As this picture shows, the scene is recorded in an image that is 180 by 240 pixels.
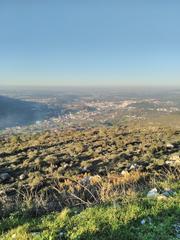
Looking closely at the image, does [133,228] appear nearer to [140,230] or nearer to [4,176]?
[140,230]

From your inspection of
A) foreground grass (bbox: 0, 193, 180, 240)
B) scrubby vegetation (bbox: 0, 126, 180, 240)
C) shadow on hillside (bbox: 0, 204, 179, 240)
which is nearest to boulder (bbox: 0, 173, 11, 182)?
scrubby vegetation (bbox: 0, 126, 180, 240)

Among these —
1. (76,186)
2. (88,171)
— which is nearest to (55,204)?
(76,186)

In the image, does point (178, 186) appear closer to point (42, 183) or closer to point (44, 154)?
point (42, 183)

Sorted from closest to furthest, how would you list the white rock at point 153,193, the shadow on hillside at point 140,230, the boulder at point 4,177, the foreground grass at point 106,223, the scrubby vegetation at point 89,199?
1. the shadow on hillside at point 140,230
2. the foreground grass at point 106,223
3. the scrubby vegetation at point 89,199
4. the white rock at point 153,193
5. the boulder at point 4,177

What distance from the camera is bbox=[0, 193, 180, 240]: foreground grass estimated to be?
6.48m

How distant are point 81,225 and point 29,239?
1195 millimetres

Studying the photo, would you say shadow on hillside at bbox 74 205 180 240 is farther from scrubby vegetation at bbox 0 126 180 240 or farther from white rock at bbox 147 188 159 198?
white rock at bbox 147 188 159 198

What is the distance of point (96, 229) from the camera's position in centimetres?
663

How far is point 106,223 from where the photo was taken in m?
6.98

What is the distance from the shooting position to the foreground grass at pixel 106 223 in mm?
6477

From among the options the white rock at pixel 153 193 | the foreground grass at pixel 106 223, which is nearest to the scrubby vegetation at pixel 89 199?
the foreground grass at pixel 106 223

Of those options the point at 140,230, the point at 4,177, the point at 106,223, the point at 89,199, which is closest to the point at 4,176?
the point at 4,177

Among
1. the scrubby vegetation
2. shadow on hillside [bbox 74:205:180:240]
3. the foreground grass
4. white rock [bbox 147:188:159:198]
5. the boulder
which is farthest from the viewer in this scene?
the boulder

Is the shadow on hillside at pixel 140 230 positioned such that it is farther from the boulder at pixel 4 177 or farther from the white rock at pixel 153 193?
the boulder at pixel 4 177
